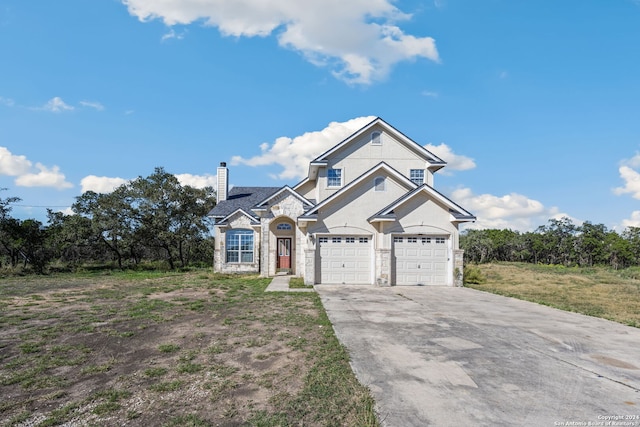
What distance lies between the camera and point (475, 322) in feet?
31.8

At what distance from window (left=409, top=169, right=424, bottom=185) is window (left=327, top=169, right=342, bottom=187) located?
4.18m

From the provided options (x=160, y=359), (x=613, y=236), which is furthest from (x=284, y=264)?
(x=613, y=236)

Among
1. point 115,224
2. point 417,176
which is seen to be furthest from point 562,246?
point 115,224

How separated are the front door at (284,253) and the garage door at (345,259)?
5.54 m

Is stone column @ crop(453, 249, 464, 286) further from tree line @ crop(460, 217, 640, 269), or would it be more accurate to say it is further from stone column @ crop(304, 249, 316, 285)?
tree line @ crop(460, 217, 640, 269)

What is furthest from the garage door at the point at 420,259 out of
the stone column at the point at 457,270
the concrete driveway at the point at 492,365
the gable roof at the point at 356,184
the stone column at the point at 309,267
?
the concrete driveway at the point at 492,365

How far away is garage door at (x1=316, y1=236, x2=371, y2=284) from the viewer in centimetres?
1784

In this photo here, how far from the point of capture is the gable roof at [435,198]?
1741 centimetres

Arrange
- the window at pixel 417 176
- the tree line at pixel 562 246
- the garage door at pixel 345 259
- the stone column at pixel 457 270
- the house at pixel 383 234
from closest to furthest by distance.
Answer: the house at pixel 383 234 < the stone column at pixel 457 270 < the garage door at pixel 345 259 < the window at pixel 417 176 < the tree line at pixel 562 246

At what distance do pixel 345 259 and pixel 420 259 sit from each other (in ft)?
12.2

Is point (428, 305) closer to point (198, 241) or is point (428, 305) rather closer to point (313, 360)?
point (313, 360)

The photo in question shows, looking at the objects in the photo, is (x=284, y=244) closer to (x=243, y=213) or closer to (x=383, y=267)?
(x=243, y=213)

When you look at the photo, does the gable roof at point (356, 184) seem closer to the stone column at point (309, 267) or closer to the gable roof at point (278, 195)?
the stone column at point (309, 267)

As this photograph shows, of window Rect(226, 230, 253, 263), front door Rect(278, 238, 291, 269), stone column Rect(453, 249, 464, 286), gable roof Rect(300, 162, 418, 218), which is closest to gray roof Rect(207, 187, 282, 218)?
window Rect(226, 230, 253, 263)
